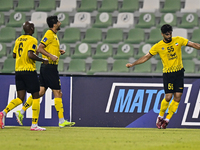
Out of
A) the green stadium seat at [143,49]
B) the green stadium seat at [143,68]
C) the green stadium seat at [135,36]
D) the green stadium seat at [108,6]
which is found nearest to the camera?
the green stadium seat at [143,68]

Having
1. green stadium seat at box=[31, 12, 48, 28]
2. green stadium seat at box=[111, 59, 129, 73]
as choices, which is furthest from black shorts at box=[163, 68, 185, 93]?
green stadium seat at box=[31, 12, 48, 28]

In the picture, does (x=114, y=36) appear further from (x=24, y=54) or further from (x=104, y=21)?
(x=24, y=54)

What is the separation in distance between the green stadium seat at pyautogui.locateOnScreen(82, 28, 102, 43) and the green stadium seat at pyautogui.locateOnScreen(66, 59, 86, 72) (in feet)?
3.26

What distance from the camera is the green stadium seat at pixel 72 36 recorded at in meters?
11.9

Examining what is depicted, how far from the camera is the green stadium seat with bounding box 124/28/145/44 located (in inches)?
453

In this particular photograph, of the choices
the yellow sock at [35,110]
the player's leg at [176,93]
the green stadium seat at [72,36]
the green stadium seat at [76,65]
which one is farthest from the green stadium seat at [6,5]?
the player's leg at [176,93]

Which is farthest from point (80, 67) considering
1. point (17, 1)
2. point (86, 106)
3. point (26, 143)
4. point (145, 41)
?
point (26, 143)

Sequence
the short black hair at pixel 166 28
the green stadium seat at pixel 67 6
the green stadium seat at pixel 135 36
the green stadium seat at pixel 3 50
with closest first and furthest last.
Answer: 1. the short black hair at pixel 166 28
2. the green stadium seat at pixel 135 36
3. the green stadium seat at pixel 3 50
4. the green stadium seat at pixel 67 6

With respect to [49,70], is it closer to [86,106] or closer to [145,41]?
[86,106]

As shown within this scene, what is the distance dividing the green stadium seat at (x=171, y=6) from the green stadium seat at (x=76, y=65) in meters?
3.42

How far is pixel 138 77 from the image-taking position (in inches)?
297

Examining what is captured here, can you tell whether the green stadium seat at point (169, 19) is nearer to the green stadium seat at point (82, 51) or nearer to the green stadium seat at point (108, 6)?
the green stadium seat at point (108, 6)

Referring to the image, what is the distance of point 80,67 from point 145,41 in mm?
2311

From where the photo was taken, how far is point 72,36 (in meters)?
11.9
